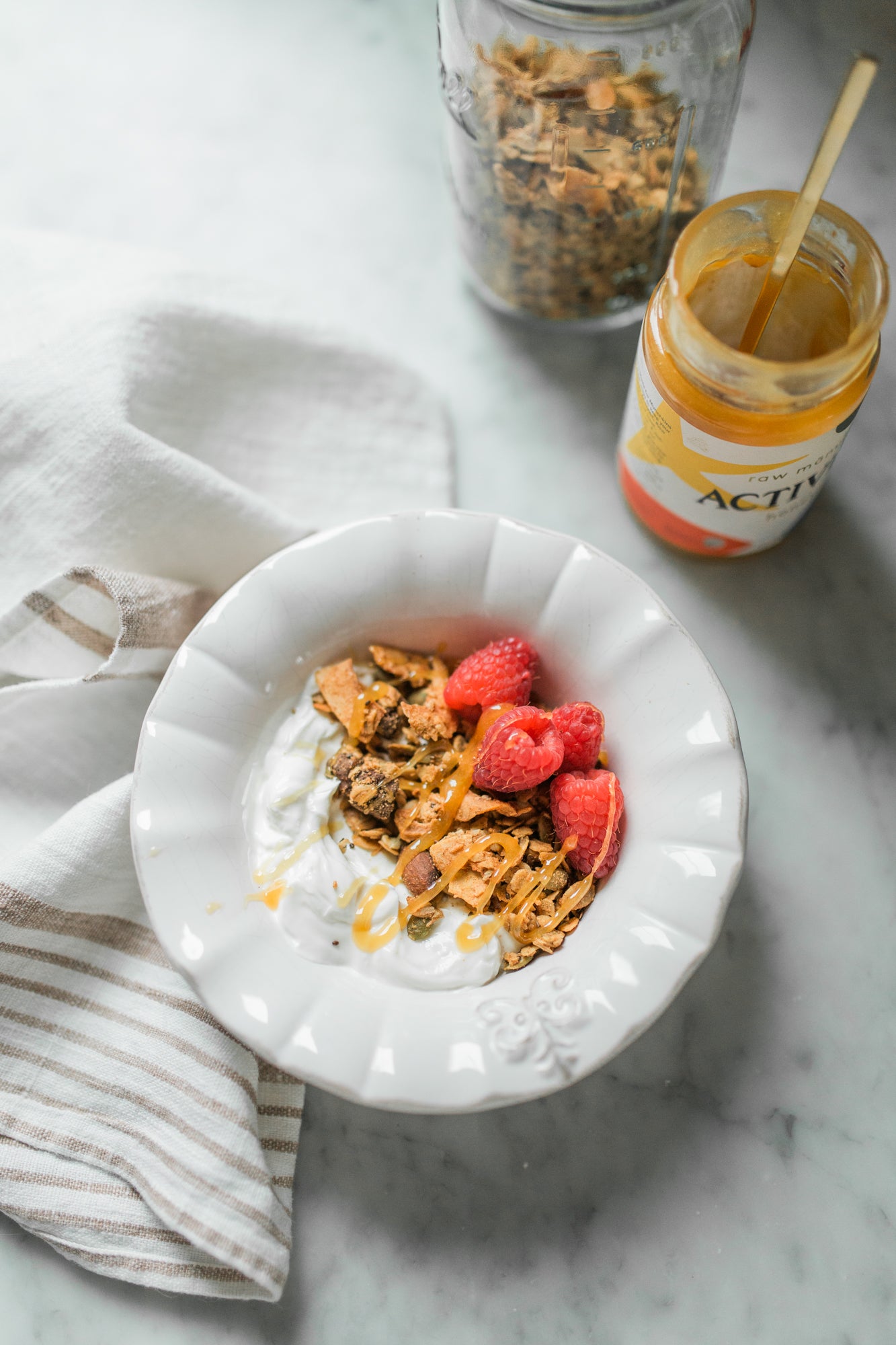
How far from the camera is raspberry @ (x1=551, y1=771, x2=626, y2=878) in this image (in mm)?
760

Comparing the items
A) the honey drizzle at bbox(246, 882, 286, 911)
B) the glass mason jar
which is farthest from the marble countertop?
the honey drizzle at bbox(246, 882, 286, 911)

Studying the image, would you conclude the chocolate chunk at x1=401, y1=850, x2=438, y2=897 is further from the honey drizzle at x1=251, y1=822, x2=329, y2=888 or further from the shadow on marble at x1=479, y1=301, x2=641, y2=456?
the shadow on marble at x1=479, y1=301, x2=641, y2=456

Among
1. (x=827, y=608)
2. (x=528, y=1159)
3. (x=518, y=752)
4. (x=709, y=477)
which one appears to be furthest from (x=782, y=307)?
(x=528, y=1159)

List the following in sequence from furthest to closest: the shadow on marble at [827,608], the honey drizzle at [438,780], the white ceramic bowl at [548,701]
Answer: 1. the shadow on marble at [827,608]
2. the honey drizzle at [438,780]
3. the white ceramic bowl at [548,701]

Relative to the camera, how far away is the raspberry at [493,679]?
80 centimetres

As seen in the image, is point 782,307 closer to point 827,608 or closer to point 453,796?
point 827,608

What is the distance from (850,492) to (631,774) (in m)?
0.42

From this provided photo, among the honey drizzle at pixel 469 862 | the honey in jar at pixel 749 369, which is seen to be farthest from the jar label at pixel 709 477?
the honey drizzle at pixel 469 862

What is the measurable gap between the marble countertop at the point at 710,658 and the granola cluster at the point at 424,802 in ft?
0.73

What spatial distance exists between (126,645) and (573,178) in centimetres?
54

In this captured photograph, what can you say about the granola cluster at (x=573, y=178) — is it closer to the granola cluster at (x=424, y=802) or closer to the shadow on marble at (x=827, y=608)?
the shadow on marble at (x=827, y=608)

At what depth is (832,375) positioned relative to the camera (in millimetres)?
700

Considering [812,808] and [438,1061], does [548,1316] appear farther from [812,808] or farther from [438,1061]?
[812,808]

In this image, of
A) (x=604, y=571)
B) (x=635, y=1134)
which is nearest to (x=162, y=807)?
(x=604, y=571)
